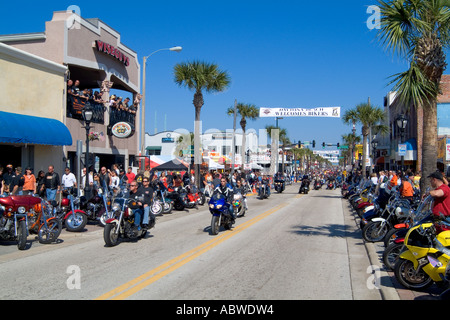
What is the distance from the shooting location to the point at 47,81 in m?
19.6

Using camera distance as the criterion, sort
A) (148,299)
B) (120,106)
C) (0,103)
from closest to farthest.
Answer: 1. (148,299)
2. (0,103)
3. (120,106)

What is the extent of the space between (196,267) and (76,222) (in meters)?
5.94

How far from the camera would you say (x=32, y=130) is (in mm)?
17188

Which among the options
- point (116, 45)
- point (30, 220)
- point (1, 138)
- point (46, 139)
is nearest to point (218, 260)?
point (30, 220)

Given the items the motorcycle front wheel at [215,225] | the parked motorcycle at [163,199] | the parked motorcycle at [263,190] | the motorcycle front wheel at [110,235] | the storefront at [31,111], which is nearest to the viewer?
the motorcycle front wheel at [110,235]

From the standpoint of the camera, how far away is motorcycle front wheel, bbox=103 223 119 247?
1031 centimetres

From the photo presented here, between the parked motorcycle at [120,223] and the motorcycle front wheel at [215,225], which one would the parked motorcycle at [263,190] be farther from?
the parked motorcycle at [120,223]

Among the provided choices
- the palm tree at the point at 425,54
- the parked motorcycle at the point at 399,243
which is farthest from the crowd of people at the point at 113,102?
the parked motorcycle at the point at 399,243

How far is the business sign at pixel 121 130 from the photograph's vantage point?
24516 mm

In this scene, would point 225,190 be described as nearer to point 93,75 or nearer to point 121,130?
point 121,130

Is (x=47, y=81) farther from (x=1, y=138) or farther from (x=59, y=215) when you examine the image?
(x=59, y=215)

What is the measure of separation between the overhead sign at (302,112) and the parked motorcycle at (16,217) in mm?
27741

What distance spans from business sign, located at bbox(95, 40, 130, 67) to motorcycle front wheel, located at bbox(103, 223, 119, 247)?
1575cm
